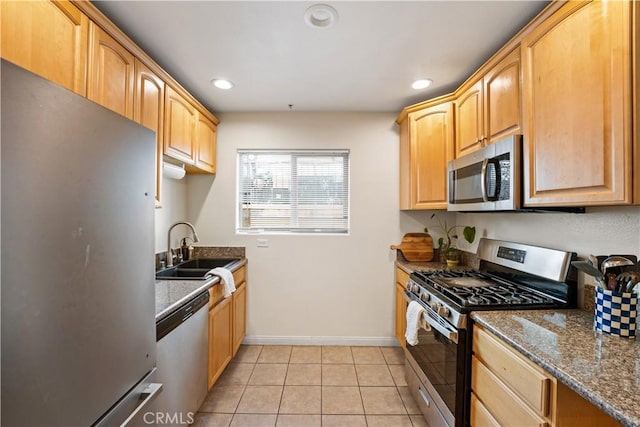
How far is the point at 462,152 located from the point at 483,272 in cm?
96

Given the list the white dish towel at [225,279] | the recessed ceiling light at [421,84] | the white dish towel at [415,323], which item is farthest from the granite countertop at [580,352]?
the recessed ceiling light at [421,84]

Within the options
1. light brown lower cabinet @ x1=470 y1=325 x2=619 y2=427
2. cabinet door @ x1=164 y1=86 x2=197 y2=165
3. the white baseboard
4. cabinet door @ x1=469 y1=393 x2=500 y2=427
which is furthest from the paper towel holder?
cabinet door @ x1=469 y1=393 x2=500 y2=427

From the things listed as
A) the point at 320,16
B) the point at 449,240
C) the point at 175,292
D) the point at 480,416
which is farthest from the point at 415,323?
the point at 320,16

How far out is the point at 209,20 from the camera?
1.53 metres

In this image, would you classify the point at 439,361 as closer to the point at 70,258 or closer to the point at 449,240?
the point at 449,240

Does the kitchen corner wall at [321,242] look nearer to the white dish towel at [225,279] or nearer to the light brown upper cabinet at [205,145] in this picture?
the light brown upper cabinet at [205,145]

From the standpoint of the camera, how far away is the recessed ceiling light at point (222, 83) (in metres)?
2.23

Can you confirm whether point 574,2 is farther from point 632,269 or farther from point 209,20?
point 209,20

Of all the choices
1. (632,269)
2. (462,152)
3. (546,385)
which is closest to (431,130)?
(462,152)

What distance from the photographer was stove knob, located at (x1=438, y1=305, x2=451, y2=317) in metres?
1.48

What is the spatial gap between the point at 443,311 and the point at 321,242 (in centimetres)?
158

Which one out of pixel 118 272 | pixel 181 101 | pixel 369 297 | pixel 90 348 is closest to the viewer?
pixel 90 348

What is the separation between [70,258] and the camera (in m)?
0.73

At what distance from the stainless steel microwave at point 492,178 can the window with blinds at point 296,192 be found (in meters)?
1.25
